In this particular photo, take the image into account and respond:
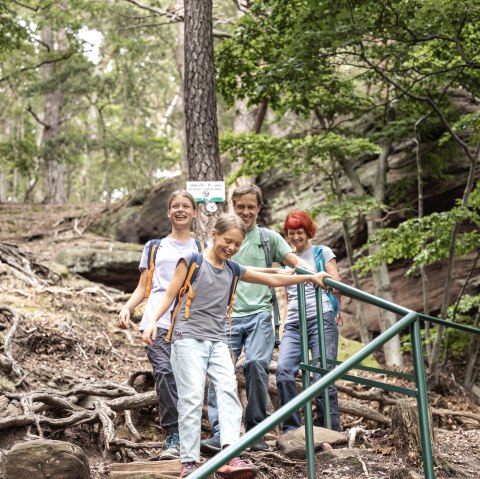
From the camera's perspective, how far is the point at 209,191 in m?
6.97

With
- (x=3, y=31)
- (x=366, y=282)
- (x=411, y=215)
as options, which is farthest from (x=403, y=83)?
(x=3, y=31)

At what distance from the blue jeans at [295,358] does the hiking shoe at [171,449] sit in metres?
0.91

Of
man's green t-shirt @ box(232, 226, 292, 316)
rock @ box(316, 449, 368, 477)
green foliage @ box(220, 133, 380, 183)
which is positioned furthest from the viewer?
green foliage @ box(220, 133, 380, 183)

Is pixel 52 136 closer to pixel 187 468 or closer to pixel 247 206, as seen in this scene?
pixel 247 206

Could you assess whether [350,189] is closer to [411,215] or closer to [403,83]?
[411,215]

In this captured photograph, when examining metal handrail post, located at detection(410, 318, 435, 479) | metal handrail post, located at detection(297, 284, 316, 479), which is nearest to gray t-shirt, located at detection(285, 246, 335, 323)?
metal handrail post, located at detection(297, 284, 316, 479)

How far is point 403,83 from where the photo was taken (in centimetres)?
1041

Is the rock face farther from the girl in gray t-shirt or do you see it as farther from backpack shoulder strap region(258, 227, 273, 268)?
the girl in gray t-shirt

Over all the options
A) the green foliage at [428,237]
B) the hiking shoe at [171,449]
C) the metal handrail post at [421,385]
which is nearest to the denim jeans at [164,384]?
the hiking shoe at [171,449]

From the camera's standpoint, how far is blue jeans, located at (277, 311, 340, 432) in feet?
16.3

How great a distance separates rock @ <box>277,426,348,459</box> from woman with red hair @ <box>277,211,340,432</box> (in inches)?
9.1

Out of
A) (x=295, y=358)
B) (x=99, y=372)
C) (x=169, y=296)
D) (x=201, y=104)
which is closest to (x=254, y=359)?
(x=295, y=358)

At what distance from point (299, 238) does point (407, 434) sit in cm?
164

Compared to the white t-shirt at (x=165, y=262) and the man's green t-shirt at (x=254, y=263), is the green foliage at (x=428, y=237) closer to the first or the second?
the man's green t-shirt at (x=254, y=263)
